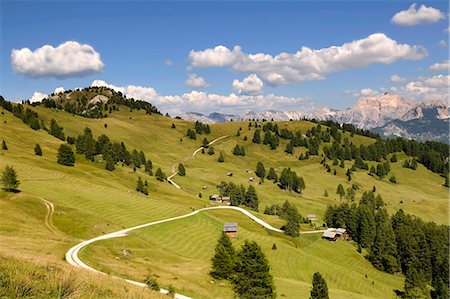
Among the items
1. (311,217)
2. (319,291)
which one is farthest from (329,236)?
(319,291)

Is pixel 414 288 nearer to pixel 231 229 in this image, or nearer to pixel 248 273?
pixel 231 229

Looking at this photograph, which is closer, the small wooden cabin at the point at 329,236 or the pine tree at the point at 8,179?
the pine tree at the point at 8,179

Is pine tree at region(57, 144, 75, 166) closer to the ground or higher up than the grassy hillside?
higher up

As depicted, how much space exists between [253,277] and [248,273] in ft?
3.62

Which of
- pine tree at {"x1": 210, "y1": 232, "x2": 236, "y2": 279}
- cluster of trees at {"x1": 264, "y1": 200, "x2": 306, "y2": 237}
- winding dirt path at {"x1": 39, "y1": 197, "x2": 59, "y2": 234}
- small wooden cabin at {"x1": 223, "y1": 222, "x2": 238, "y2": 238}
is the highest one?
winding dirt path at {"x1": 39, "y1": 197, "x2": 59, "y2": 234}

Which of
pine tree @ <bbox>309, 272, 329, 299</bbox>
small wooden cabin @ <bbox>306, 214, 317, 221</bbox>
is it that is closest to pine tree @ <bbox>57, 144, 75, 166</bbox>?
small wooden cabin @ <bbox>306, 214, 317, 221</bbox>

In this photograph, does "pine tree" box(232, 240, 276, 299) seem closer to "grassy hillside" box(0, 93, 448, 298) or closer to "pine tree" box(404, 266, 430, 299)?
"grassy hillside" box(0, 93, 448, 298)

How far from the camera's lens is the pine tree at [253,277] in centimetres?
5676

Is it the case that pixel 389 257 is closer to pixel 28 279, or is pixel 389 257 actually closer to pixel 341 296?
pixel 341 296

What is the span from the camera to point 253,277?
57.7 m

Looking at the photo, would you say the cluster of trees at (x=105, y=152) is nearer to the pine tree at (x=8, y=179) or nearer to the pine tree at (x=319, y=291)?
the pine tree at (x=8, y=179)

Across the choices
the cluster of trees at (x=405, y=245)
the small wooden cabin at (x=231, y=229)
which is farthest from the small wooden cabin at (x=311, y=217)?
the small wooden cabin at (x=231, y=229)

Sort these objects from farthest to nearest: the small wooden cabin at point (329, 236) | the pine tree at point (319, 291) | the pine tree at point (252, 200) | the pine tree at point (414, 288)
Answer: the pine tree at point (252, 200), the small wooden cabin at point (329, 236), the pine tree at point (414, 288), the pine tree at point (319, 291)

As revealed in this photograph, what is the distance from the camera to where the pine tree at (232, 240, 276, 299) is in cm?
5676
